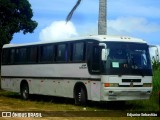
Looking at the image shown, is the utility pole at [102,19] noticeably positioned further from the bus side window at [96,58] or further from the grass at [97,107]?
the bus side window at [96,58]

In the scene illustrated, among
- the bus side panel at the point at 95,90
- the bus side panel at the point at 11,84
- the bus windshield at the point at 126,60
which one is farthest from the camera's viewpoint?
the bus side panel at the point at 11,84

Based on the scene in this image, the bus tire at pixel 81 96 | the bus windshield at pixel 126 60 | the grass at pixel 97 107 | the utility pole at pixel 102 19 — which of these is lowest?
the grass at pixel 97 107

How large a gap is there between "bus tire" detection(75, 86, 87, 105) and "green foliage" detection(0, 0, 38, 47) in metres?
23.1

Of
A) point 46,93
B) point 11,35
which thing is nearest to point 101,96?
point 46,93

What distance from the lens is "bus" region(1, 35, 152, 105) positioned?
1876 centimetres

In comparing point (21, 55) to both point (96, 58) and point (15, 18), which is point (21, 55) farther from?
point (15, 18)

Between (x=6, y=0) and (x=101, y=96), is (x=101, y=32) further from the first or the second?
(x=6, y=0)

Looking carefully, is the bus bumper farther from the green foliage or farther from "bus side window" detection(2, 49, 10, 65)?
the green foliage

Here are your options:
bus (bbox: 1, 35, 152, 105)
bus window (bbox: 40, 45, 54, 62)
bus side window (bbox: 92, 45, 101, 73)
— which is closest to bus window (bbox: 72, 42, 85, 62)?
bus (bbox: 1, 35, 152, 105)

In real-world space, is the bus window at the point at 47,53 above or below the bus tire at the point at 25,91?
above

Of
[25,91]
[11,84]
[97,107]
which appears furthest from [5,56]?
[97,107]

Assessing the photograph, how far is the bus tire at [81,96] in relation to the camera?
20.0 metres

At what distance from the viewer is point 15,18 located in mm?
45125

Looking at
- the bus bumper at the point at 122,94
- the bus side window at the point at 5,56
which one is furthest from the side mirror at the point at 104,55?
the bus side window at the point at 5,56
